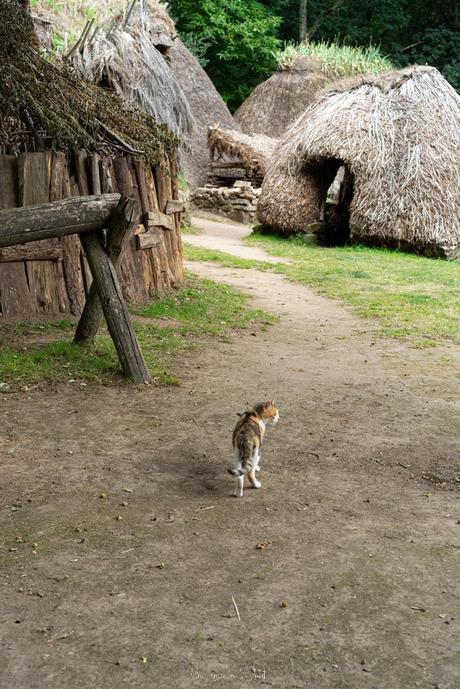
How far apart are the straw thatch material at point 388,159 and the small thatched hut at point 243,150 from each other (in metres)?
5.27

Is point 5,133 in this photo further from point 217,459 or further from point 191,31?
point 191,31

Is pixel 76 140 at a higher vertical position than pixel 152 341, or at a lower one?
higher

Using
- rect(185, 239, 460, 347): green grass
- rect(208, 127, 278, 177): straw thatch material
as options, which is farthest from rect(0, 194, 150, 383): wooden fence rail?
rect(208, 127, 278, 177): straw thatch material

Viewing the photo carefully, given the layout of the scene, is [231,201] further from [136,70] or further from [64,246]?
[64,246]

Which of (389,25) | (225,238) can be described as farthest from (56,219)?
(389,25)

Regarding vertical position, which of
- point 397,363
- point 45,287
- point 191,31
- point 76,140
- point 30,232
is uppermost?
point 191,31

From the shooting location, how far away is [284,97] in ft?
90.5

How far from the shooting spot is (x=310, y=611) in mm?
3076

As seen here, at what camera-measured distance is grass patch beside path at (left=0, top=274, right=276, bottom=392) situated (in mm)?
6148

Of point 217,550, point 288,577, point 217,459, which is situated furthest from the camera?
point 217,459

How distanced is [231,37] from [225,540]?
99.7ft

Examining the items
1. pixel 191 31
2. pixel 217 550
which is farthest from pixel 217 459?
pixel 191 31

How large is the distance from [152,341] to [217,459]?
2803 mm

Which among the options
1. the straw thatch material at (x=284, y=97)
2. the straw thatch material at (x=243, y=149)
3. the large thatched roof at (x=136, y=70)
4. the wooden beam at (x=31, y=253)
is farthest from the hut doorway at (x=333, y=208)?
the wooden beam at (x=31, y=253)
